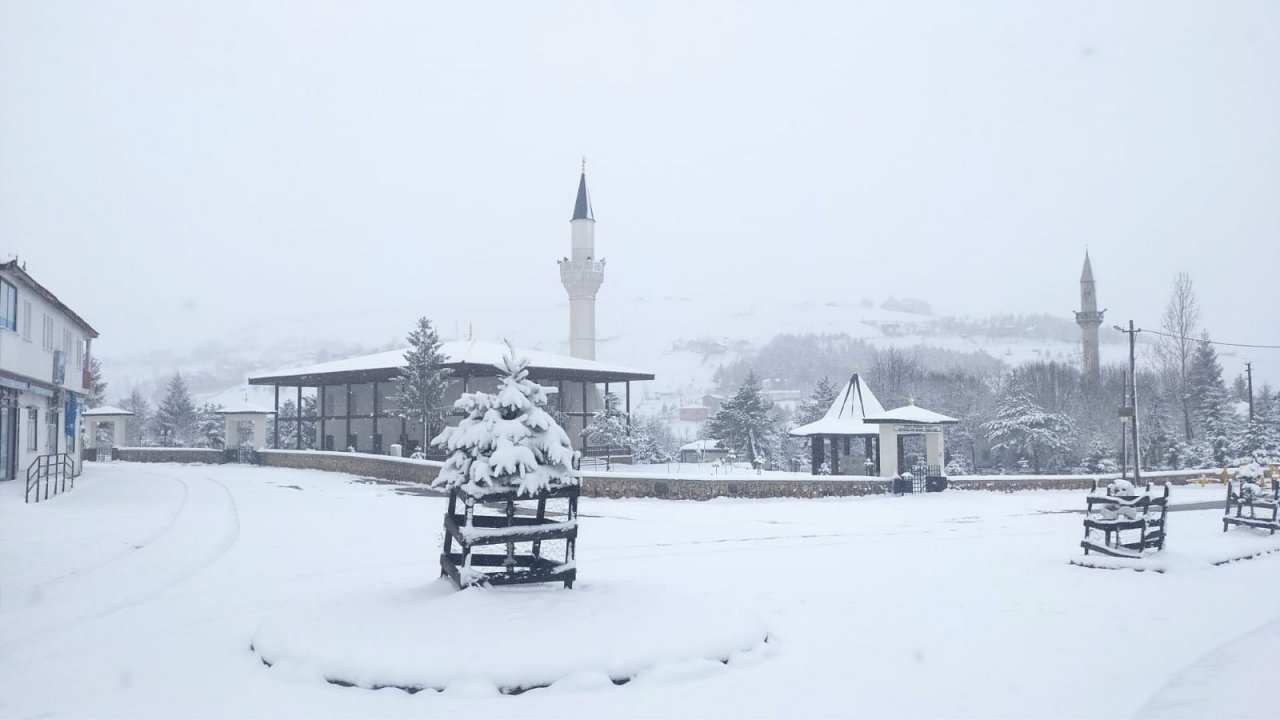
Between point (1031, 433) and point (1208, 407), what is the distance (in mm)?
10803

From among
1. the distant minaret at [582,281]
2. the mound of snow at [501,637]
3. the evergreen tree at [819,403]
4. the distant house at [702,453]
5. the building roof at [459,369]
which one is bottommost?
the distant house at [702,453]

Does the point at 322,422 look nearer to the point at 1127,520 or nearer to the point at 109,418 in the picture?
the point at 109,418

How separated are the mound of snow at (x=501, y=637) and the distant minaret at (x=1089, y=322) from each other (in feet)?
194

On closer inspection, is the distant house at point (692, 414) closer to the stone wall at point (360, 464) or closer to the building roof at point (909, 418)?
the stone wall at point (360, 464)

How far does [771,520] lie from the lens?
18.4 m

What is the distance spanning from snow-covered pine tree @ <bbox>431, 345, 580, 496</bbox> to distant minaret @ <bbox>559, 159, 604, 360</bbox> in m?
50.3

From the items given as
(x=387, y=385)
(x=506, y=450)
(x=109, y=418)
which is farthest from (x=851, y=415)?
(x=109, y=418)

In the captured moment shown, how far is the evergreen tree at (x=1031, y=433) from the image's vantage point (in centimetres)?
4069

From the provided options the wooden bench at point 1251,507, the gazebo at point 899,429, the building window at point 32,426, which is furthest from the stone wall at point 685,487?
the building window at point 32,426

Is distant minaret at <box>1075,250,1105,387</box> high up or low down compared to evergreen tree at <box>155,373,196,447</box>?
up

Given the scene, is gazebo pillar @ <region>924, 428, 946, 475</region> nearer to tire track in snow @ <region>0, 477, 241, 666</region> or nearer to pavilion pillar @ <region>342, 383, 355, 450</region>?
tire track in snow @ <region>0, 477, 241, 666</region>

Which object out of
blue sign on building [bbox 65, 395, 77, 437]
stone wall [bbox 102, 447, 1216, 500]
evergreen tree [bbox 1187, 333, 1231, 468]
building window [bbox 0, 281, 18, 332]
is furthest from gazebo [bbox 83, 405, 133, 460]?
evergreen tree [bbox 1187, 333, 1231, 468]

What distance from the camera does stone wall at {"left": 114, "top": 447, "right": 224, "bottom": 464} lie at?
4281 centimetres

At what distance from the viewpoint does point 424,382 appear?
33281 mm
